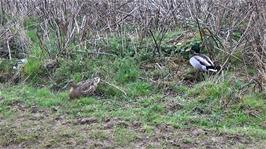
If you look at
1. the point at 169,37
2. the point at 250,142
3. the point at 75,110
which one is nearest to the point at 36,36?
the point at 169,37

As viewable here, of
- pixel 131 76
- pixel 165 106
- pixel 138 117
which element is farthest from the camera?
pixel 131 76

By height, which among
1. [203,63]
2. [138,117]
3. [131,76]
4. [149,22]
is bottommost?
[138,117]

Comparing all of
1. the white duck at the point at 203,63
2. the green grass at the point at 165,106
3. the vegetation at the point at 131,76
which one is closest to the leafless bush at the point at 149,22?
the vegetation at the point at 131,76

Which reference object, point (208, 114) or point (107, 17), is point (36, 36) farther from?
point (208, 114)

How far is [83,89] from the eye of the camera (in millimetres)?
5625

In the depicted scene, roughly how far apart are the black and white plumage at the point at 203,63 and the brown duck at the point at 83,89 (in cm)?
105

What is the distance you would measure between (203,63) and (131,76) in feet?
2.56

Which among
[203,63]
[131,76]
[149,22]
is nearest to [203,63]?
[203,63]

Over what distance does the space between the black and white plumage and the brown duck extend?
1.05 metres

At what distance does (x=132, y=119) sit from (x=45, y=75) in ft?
5.87

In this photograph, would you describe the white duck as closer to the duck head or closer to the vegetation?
the vegetation

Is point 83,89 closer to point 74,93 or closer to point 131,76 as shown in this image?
point 74,93

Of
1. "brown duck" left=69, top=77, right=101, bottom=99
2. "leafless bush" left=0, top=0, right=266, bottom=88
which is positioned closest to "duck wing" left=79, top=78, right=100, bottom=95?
"brown duck" left=69, top=77, right=101, bottom=99

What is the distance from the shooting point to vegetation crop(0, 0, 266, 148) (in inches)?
185
